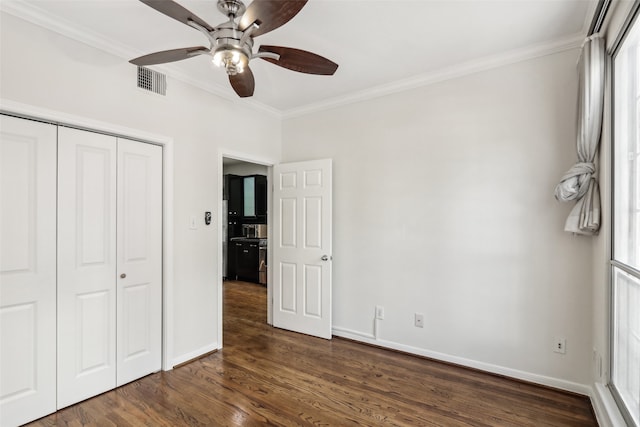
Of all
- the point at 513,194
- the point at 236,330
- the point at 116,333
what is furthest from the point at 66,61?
the point at 513,194

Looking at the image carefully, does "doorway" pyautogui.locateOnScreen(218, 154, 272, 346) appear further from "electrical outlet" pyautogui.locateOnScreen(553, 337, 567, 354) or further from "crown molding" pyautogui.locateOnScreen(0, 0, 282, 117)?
"electrical outlet" pyautogui.locateOnScreen(553, 337, 567, 354)

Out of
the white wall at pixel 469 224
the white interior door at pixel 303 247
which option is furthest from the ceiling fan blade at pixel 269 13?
the white interior door at pixel 303 247

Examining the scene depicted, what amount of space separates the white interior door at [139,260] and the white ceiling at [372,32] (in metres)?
0.84

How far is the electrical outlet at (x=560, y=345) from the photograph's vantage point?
2574mm

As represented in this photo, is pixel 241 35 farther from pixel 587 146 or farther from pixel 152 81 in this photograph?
pixel 587 146

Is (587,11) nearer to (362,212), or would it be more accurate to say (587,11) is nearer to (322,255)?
(362,212)

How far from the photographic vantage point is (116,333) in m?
2.64

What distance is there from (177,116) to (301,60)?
1559 mm

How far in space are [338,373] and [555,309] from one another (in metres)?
1.84

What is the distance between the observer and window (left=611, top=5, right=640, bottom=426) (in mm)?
1703

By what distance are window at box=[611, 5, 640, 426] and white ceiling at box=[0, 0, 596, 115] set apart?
1.87 feet

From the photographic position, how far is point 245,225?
7.34m

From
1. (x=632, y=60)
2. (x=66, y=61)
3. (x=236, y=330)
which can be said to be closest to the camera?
(x=632, y=60)

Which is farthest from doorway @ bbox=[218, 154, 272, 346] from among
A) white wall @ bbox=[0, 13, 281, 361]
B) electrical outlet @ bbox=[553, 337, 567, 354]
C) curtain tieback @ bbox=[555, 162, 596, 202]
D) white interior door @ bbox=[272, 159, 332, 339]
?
curtain tieback @ bbox=[555, 162, 596, 202]
